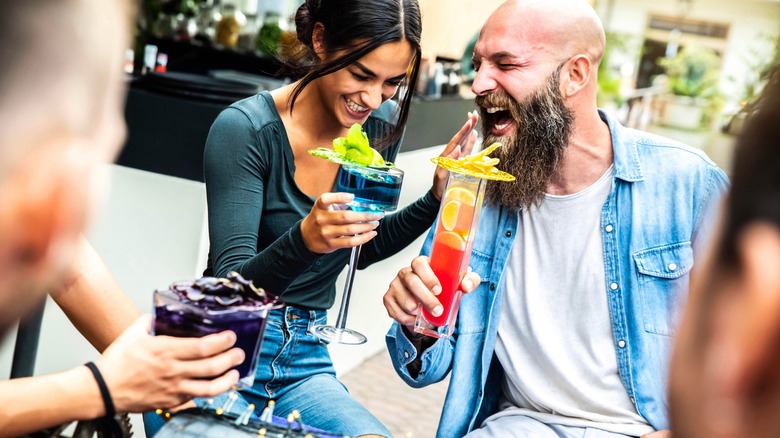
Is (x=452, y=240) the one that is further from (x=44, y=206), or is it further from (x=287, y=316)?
(x=44, y=206)

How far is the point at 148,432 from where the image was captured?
186 cm

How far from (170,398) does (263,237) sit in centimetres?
98

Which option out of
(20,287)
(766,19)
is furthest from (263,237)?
(766,19)

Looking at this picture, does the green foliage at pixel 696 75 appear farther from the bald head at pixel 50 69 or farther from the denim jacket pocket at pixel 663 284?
the bald head at pixel 50 69

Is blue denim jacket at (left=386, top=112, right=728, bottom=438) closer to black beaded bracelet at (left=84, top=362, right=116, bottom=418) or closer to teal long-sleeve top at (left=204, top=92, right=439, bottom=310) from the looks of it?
teal long-sleeve top at (left=204, top=92, right=439, bottom=310)

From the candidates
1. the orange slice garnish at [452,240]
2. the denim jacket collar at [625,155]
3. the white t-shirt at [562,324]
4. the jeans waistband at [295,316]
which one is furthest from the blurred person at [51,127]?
the denim jacket collar at [625,155]

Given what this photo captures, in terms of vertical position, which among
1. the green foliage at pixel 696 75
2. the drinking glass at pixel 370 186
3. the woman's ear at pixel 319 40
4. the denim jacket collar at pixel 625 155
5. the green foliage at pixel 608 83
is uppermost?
the green foliage at pixel 696 75

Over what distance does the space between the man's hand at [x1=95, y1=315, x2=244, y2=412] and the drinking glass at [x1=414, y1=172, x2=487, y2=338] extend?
0.64m

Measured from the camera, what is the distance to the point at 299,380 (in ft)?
7.02

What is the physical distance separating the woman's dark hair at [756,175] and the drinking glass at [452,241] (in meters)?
1.19

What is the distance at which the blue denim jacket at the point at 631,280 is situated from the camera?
6.85ft

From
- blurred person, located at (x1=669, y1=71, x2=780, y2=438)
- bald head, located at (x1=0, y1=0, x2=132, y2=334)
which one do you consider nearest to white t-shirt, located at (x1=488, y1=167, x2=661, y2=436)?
blurred person, located at (x1=669, y1=71, x2=780, y2=438)

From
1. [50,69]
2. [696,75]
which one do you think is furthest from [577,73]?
[696,75]

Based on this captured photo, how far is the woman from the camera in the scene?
1.98m
